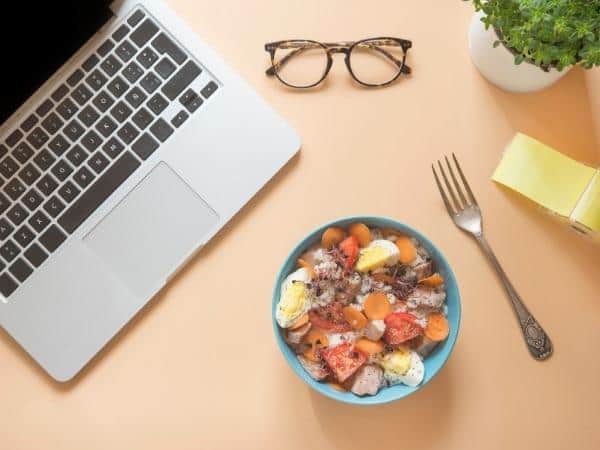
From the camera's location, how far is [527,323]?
3.04ft

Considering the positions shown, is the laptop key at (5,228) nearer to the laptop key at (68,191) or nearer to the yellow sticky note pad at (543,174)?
the laptop key at (68,191)

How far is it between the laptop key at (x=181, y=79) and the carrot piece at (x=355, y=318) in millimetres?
364

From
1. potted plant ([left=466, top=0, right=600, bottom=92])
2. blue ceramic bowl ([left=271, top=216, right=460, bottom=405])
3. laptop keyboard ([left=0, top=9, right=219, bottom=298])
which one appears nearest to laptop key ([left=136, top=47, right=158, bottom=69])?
laptop keyboard ([left=0, top=9, right=219, bottom=298])

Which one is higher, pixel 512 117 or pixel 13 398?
pixel 13 398

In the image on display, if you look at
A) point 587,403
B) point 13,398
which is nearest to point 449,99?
point 587,403

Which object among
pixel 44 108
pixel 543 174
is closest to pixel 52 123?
pixel 44 108

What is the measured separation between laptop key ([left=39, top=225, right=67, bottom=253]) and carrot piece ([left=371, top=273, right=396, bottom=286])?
41 centimetres

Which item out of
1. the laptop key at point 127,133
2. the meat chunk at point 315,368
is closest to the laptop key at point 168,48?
the laptop key at point 127,133

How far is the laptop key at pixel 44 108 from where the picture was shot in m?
0.91

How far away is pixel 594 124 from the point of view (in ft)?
3.14

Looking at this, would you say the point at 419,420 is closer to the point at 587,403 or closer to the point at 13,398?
the point at 587,403

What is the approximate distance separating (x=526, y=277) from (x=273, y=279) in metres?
0.35

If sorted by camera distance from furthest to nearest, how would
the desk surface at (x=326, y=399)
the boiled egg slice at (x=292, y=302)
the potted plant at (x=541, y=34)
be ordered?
1. the desk surface at (x=326, y=399)
2. the boiled egg slice at (x=292, y=302)
3. the potted plant at (x=541, y=34)

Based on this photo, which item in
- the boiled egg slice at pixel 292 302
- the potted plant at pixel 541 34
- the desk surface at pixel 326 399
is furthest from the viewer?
the desk surface at pixel 326 399
